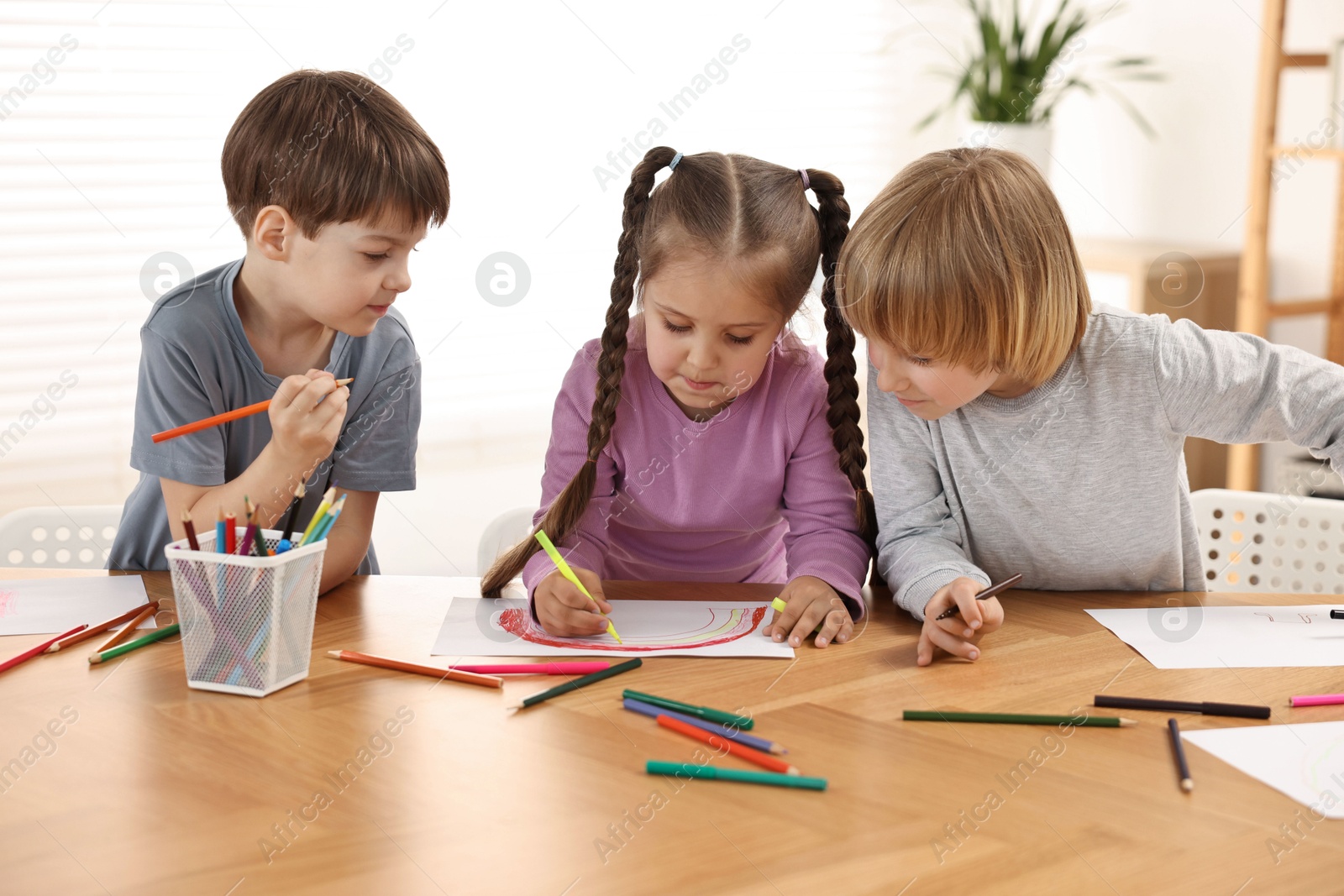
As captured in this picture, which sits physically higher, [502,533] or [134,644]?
[134,644]

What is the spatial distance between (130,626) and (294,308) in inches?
16.4

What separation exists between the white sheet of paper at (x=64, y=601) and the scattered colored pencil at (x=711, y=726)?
466 mm

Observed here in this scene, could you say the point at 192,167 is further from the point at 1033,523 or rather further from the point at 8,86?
the point at 1033,523

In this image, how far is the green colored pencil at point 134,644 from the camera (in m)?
0.93

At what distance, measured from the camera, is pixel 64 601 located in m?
1.07

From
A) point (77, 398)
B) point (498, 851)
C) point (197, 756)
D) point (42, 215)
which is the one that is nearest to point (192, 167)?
point (42, 215)

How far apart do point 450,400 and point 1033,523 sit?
1725mm

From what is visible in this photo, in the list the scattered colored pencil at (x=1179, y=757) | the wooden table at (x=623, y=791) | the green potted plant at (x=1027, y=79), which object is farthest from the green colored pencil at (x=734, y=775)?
the green potted plant at (x=1027, y=79)

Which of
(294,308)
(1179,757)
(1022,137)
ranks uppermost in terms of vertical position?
(1022,137)

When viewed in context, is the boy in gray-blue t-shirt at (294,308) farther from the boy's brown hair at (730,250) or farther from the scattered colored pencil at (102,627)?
the boy's brown hair at (730,250)

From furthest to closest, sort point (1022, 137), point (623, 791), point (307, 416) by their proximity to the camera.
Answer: point (1022, 137) < point (307, 416) < point (623, 791)

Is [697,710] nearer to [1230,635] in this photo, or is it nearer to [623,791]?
[623,791]

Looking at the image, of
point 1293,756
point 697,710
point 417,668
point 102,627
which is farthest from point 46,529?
point 1293,756

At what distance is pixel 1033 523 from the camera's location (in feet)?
3.84
